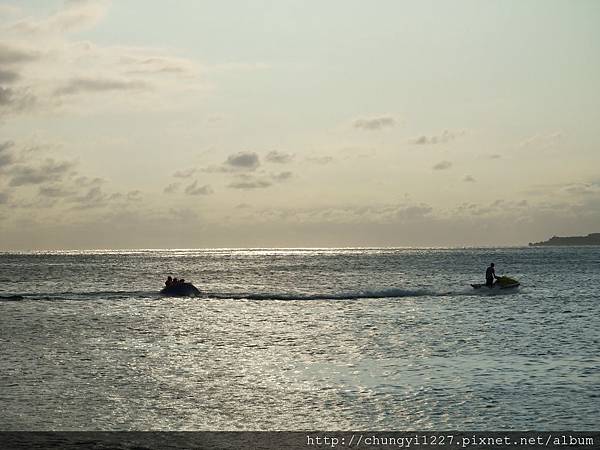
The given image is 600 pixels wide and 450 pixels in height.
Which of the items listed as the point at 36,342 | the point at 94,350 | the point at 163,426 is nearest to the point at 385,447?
the point at 163,426

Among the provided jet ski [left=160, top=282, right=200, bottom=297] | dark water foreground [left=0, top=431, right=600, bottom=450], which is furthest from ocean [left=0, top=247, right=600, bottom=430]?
jet ski [left=160, top=282, right=200, bottom=297]

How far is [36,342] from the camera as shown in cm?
4247

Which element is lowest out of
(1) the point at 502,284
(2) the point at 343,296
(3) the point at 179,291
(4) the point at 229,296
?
(4) the point at 229,296

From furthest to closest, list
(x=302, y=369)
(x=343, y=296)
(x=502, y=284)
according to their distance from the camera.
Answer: (x=343, y=296) < (x=502, y=284) < (x=302, y=369)

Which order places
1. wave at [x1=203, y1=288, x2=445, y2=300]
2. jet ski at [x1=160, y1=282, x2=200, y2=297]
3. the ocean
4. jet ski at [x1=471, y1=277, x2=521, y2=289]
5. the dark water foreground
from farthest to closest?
jet ski at [x1=160, y1=282, x2=200, y2=297]
wave at [x1=203, y1=288, x2=445, y2=300]
jet ski at [x1=471, y1=277, x2=521, y2=289]
the ocean
the dark water foreground

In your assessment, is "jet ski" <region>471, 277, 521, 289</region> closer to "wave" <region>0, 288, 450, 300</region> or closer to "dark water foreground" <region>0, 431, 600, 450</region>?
"wave" <region>0, 288, 450, 300</region>

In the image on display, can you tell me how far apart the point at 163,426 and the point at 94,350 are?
18.4 m

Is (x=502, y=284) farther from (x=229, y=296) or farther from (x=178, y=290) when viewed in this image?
(x=178, y=290)

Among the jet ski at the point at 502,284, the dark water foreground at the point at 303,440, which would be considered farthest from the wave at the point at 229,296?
the dark water foreground at the point at 303,440

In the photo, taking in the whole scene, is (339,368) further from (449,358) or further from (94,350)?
(94,350)

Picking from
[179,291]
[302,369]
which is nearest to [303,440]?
[302,369]

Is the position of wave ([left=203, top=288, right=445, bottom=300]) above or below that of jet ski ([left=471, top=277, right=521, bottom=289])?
below

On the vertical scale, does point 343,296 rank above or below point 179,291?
below

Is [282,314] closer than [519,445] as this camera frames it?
No
